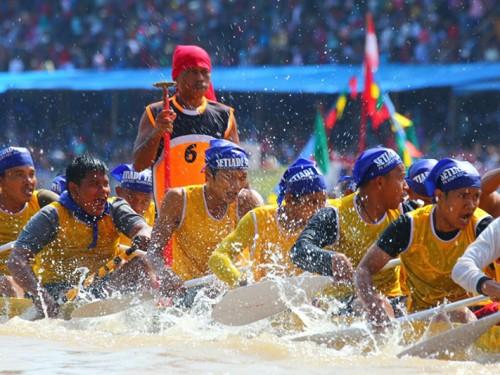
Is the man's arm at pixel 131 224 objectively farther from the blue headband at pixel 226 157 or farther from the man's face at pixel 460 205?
the man's face at pixel 460 205

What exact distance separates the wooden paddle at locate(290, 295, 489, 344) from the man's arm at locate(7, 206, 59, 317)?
5.53 ft

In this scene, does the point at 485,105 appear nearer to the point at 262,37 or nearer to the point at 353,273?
the point at 262,37

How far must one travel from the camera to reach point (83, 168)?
21.1 feet

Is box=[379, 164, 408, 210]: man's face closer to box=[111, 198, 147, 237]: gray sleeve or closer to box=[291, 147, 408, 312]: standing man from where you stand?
box=[291, 147, 408, 312]: standing man

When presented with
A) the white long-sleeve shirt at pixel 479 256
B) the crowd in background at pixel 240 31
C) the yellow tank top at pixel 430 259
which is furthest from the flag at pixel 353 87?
the white long-sleeve shirt at pixel 479 256

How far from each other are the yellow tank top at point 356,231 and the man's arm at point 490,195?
82cm

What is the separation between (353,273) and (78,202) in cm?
197

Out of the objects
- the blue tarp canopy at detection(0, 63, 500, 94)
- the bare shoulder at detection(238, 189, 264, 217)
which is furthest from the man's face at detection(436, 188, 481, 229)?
the blue tarp canopy at detection(0, 63, 500, 94)

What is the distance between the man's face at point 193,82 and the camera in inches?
271

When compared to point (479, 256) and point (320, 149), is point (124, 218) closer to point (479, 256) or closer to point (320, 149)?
point (479, 256)

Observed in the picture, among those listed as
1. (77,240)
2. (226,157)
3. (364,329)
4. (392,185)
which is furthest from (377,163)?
(77,240)

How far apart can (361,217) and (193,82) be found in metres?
1.80

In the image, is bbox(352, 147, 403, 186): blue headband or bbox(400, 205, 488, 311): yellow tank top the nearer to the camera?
bbox(400, 205, 488, 311): yellow tank top

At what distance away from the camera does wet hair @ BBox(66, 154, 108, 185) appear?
6.43 metres
